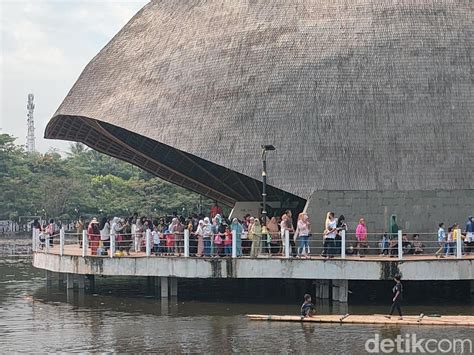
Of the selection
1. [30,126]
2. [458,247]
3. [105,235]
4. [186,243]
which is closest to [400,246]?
[458,247]

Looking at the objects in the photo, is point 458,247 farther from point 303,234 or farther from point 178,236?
point 178,236

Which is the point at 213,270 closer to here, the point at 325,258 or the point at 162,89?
the point at 325,258

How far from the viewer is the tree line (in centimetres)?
8943

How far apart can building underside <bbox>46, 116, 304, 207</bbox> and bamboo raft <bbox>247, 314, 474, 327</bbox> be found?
1320 cm

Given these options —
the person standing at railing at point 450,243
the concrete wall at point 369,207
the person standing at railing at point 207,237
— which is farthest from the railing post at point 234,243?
the person standing at railing at point 450,243

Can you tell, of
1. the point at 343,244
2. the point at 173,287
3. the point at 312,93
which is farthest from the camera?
the point at 312,93

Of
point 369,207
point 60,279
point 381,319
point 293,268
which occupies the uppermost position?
point 369,207

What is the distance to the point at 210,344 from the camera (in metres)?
26.7

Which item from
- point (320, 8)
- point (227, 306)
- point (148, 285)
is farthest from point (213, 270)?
point (320, 8)

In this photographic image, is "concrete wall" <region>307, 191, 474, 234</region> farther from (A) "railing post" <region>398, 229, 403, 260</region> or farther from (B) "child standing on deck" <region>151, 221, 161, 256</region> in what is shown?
(B) "child standing on deck" <region>151, 221, 161, 256</region>

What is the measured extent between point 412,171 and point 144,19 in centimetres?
1424

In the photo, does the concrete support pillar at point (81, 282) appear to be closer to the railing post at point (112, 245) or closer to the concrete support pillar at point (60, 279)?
the concrete support pillar at point (60, 279)

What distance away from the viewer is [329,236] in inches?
1337

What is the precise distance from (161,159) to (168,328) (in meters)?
18.2
